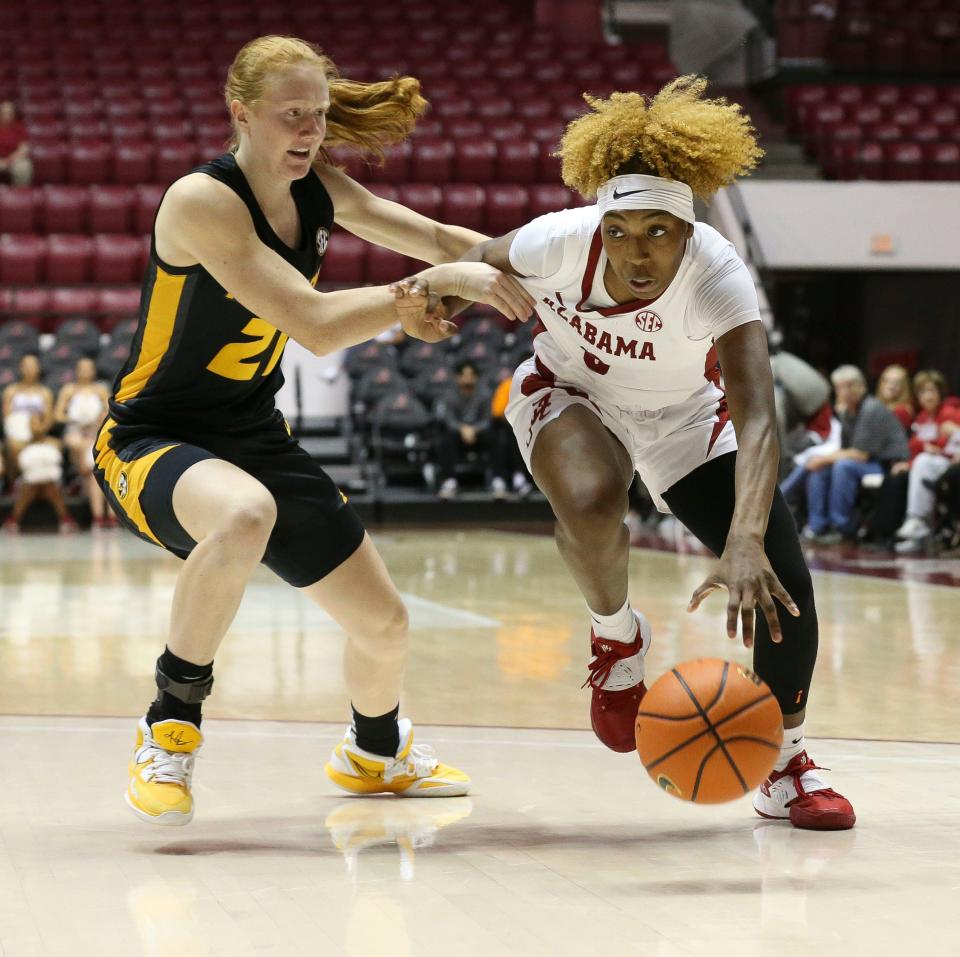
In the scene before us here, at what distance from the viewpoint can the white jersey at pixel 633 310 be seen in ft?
10.9

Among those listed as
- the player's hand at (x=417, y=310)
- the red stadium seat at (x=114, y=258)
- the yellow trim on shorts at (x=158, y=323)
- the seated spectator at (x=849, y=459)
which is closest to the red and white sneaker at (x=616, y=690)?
the player's hand at (x=417, y=310)

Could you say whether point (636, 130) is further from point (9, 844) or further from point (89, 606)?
point (89, 606)

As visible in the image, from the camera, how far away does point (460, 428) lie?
506 inches

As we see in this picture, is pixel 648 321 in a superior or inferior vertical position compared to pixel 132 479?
superior

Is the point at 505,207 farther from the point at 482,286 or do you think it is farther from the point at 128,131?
the point at 482,286

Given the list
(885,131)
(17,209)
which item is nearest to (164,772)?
(17,209)

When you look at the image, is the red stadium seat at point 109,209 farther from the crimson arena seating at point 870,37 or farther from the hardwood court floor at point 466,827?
the hardwood court floor at point 466,827

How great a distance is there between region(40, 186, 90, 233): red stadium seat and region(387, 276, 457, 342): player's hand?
12.0 m

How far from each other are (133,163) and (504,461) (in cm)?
511

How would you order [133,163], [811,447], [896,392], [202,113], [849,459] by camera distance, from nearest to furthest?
[849,459] < [811,447] < [896,392] < [133,163] < [202,113]

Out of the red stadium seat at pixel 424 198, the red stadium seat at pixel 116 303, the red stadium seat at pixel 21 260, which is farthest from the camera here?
the red stadium seat at pixel 424 198

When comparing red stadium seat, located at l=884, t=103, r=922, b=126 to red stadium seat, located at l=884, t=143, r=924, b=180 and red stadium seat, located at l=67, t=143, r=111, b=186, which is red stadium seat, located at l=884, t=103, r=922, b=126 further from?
red stadium seat, located at l=67, t=143, r=111, b=186

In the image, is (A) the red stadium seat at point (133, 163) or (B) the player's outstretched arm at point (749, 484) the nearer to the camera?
(B) the player's outstretched arm at point (749, 484)

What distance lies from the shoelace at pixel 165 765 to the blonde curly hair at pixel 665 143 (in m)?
1.60
